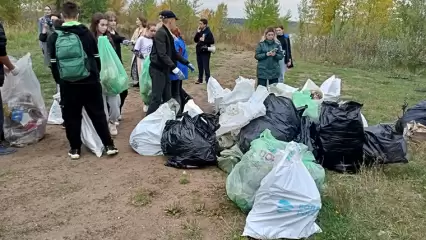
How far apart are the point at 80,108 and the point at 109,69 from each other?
2.37ft

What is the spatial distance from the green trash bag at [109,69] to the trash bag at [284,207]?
2.50 metres

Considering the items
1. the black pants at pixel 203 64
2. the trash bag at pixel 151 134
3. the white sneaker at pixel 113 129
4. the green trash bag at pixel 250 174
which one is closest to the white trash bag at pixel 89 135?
the trash bag at pixel 151 134

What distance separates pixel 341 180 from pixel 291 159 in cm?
111

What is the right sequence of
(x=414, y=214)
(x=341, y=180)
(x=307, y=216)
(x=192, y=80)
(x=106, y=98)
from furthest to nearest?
1. (x=192, y=80)
2. (x=106, y=98)
3. (x=341, y=180)
4. (x=414, y=214)
5. (x=307, y=216)

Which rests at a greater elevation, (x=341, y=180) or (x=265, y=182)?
(x=265, y=182)

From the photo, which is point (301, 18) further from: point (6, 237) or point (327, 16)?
point (6, 237)

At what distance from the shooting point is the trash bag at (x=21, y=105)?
504 centimetres

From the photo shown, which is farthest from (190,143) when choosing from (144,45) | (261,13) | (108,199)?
(261,13)

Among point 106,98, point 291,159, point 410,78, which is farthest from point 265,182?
point 410,78

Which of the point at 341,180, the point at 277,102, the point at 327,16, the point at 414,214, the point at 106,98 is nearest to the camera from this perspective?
the point at 414,214

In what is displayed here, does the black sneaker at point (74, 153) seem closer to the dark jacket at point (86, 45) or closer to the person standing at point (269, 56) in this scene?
the dark jacket at point (86, 45)

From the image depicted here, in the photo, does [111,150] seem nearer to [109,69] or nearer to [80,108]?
[80,108]

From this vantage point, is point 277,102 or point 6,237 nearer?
point 6,237

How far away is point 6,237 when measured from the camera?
312 centimetres
